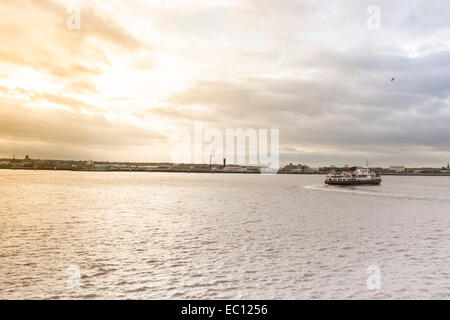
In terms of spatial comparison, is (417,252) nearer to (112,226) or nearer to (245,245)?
(245,245)

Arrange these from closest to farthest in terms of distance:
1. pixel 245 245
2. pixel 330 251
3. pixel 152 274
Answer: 1. pixel 152 274
2. pixel 330 251
3. pixel 245 245

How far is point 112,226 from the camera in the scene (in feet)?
97.5

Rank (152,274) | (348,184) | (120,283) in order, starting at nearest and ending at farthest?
1. (120,283)
2. (152,274)
3. (348,184)

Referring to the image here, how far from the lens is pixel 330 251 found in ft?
68.9

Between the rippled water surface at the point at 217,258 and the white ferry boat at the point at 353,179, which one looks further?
the white ferry boat at the point at 353,179

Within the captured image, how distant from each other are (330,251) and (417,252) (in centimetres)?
553

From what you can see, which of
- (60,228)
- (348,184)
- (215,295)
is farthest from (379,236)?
(348,184)

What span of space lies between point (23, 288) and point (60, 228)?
15.5 meters

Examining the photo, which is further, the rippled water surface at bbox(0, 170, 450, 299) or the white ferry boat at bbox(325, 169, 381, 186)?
the white ferry boat at bbox(325, 169, 381, 186)

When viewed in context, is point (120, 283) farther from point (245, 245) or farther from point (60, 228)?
point (60, 228)

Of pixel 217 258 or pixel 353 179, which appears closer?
pixel 217 258
